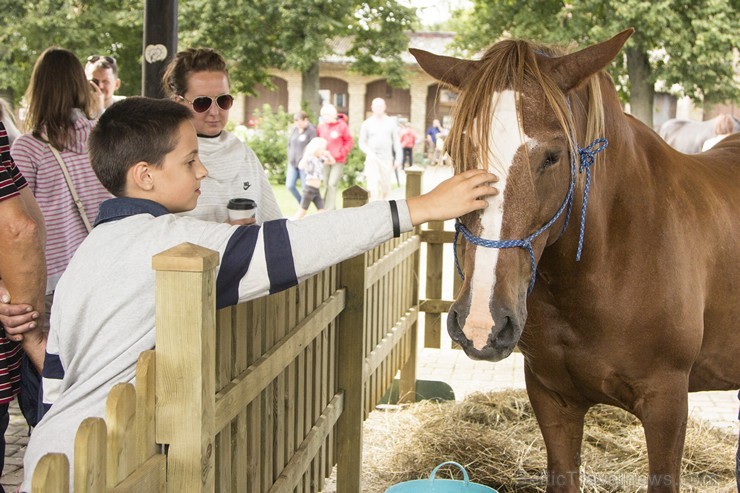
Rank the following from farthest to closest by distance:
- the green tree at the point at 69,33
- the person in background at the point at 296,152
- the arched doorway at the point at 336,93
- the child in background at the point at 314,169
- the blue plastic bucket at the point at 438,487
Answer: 1. the arched doorway at the point at 336,93
2. the green tree at the point at 69,33
3. the person in background at the point at 296,152
4. the child in background at the point at 314,169
5. the blue plastic bucket at the point at 438,487

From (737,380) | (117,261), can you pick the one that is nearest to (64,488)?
(117,261)

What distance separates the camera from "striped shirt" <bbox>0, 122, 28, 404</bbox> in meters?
2.39

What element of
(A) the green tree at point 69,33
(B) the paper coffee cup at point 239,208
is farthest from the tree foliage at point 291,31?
(B) the paper coffee cup at point 239,208

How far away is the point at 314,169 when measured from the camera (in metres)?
14.5

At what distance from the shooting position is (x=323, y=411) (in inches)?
138

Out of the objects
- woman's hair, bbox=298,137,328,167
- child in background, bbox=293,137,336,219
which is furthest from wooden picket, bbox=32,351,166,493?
woman's hair, bbox=298,137,328,167

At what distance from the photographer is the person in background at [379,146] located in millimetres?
15078

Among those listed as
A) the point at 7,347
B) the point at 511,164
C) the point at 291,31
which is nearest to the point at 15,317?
the point at 7,347

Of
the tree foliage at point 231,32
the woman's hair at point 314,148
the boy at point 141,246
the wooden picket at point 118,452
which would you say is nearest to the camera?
the wooden picket at point 118,452

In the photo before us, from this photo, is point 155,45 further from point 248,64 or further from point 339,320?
point 248,64

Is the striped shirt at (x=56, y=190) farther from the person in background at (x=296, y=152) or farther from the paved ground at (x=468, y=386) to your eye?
the person in background at (x=296, y=152)

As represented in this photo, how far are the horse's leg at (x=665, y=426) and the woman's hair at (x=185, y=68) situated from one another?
1985mm

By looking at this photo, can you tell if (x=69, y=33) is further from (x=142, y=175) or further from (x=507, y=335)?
(x=507, y=335)

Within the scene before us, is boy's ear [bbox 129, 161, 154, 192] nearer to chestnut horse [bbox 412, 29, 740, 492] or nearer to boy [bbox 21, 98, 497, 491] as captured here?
boy [bbox 21, 98, 497, 491]
